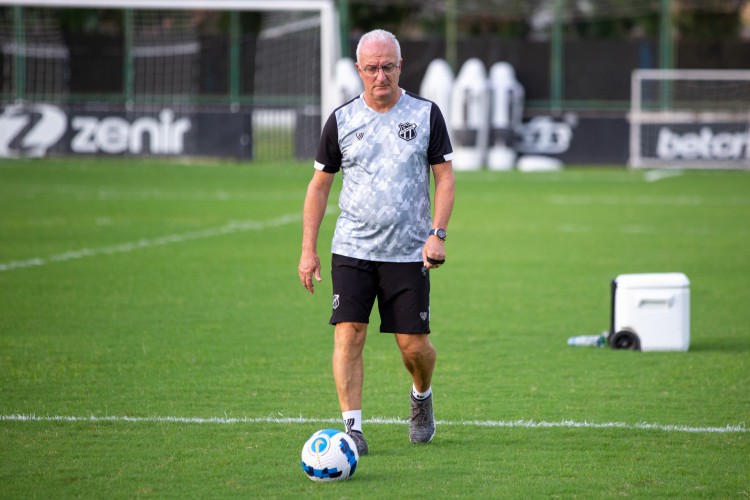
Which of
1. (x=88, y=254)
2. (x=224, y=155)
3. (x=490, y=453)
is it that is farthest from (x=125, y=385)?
(x=224, y=155)

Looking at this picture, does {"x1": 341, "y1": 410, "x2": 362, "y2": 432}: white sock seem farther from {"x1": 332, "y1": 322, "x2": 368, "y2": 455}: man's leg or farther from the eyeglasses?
the eyeglasses

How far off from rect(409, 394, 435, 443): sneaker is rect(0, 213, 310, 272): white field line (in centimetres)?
→ 774

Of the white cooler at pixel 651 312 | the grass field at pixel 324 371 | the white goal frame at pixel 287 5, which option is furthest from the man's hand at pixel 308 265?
the white goal frame at pixel 287 5

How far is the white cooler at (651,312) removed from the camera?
29.5 feet

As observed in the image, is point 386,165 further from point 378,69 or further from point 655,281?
point 655,281

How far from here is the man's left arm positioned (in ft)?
19.9

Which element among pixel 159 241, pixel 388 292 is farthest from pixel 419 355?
pixel 159 241

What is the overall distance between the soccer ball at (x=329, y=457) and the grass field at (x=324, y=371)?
0.06 m

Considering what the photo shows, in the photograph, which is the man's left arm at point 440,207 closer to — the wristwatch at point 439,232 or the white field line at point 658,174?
the wristwatch at point 439,232

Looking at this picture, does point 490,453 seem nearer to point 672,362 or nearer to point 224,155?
point 672,362

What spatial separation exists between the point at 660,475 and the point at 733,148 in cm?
2478

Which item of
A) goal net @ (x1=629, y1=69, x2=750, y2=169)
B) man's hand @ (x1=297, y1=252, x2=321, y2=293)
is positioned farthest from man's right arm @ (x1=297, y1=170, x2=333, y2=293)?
goal net @ (x1=629, y1=69, x2=750, y2=169)

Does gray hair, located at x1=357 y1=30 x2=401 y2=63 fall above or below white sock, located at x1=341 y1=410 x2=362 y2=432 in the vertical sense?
above

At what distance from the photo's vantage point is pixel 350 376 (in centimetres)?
620
